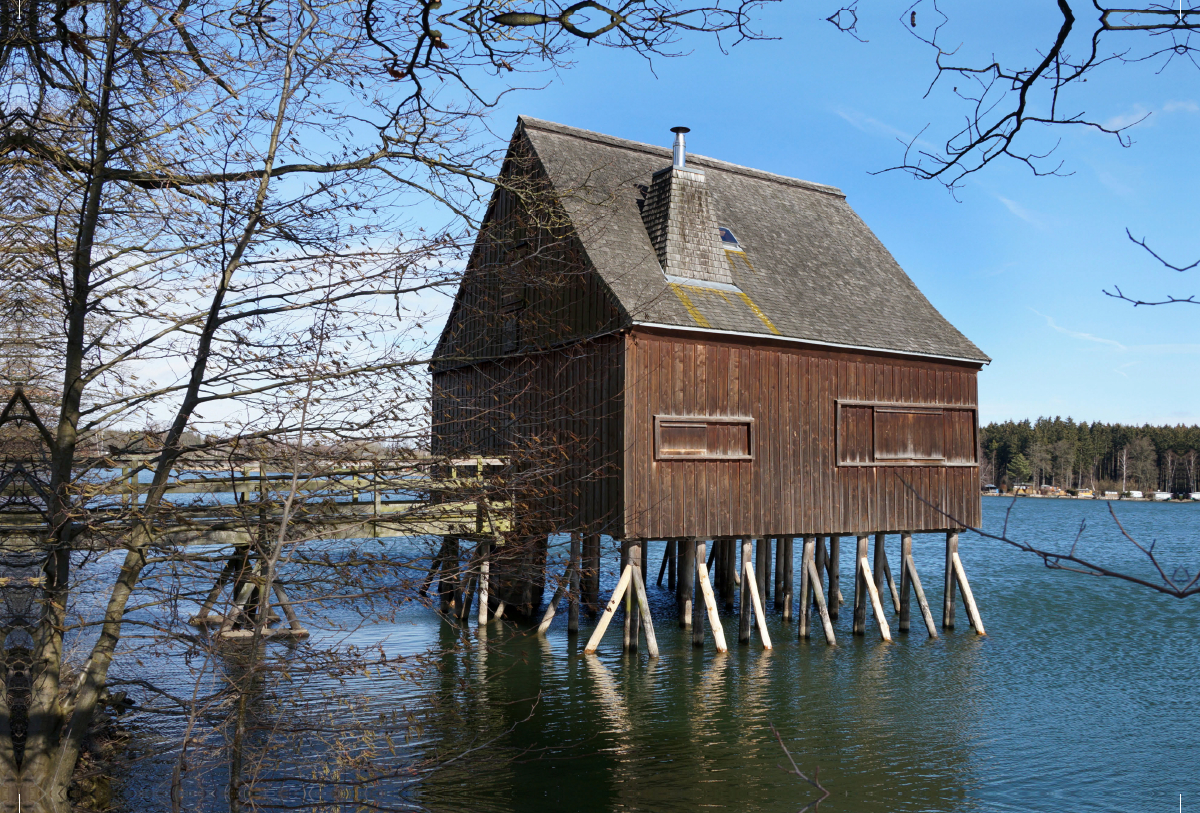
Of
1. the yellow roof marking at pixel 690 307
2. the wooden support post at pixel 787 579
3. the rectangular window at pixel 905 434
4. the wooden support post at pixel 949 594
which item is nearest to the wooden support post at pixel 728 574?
the wooden support post at pixel 787 579

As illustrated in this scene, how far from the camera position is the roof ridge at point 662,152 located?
695 inches

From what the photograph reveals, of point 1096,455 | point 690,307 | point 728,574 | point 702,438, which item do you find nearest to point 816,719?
point 702,438

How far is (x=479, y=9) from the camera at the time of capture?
529 centimetres

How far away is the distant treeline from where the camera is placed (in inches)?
3957

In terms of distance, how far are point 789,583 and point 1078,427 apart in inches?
3988

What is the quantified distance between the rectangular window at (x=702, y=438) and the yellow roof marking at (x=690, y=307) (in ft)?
5.14

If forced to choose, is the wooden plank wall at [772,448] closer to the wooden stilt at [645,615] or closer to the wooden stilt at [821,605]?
the wooden stilt at [645,615]

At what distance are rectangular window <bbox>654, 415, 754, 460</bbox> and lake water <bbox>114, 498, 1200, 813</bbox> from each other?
3.44m

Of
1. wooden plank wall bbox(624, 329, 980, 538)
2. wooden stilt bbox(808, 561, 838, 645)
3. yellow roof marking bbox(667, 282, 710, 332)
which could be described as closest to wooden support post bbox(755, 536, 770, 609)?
wooden stilt bbox(808, 561, 838, 645)

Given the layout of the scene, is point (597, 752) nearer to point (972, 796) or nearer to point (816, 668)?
point (972, 796)

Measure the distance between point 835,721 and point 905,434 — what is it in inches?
289

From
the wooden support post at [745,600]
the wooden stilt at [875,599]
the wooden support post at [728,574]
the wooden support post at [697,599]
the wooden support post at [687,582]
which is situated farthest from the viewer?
the wooden support post at [728,574]

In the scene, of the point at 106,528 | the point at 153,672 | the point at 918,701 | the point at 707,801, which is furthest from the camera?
the point at 153,672

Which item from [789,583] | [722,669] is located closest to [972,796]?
[722,669]
